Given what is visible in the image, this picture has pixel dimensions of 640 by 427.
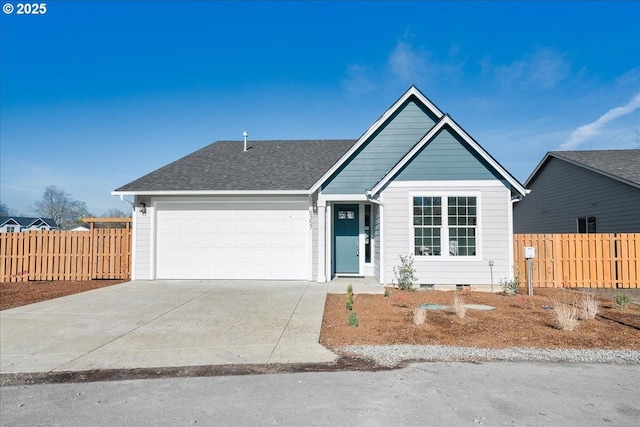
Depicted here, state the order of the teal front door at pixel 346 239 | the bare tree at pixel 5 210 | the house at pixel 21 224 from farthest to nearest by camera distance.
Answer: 1. the bare tree at pixel 5 210
2. the house at pixel 21 224
3. the teal front door at pixel 346 239

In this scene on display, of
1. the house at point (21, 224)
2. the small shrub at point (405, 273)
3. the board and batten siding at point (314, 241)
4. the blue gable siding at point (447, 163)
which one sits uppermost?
the blue gable siding at point (447, 163)

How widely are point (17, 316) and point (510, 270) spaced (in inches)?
480

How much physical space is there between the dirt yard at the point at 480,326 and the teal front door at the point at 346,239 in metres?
4.00

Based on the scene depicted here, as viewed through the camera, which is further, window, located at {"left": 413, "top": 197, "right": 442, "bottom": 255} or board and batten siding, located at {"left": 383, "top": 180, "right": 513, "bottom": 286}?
window, located at {"left": 413, "top": 197, "right": 442, "bottom": 255}

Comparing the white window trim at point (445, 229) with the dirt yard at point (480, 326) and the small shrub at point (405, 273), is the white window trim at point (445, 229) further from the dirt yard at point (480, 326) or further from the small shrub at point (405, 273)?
the dirt yard at point (480, 326)

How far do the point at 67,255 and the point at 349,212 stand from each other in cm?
979

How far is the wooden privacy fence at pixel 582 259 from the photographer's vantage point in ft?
39.0

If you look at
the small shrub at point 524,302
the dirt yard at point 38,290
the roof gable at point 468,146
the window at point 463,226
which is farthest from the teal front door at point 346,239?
the dirt yard at point 38,290

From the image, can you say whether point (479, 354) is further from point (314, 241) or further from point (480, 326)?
point (314, 241)

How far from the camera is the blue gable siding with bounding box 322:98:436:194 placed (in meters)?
12.1

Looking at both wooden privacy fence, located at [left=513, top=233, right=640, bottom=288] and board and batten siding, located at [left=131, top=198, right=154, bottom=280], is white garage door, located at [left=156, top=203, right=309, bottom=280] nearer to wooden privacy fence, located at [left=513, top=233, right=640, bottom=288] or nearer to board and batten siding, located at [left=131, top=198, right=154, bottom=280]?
board and batten siding, located at [left=131, top=198, right=154, bottom=280]

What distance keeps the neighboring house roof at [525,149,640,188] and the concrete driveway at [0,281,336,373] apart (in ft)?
41.1

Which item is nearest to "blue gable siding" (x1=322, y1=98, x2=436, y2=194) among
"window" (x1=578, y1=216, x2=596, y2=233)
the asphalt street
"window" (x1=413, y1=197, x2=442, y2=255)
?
"window" (x1=413, y1=197, x2=442, y2=255)

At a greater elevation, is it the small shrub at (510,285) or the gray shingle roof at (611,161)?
the gray shingle roof at (611,161)
